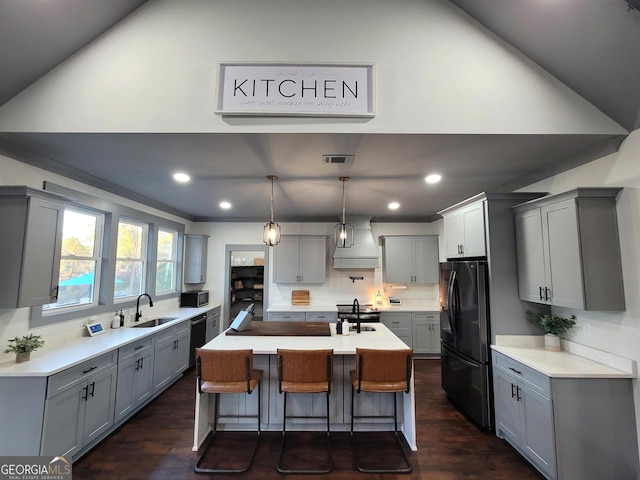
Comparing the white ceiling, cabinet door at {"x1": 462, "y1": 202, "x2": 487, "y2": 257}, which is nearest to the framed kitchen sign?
the white ceiling

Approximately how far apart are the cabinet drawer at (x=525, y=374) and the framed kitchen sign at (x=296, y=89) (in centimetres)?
243

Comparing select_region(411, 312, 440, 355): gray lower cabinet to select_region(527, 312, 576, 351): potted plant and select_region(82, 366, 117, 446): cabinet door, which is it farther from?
select_region(82, 366, 117, 446): cabinet door

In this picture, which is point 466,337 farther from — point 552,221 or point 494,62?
point 494,62

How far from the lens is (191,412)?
323cm

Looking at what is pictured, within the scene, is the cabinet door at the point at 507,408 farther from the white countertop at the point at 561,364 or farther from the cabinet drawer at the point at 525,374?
the white countertop at the point at 561,364

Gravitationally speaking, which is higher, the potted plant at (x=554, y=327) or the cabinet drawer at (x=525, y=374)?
the potted plant at (x=554, y=327)

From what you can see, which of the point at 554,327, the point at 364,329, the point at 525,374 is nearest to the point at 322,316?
the point at 364,329

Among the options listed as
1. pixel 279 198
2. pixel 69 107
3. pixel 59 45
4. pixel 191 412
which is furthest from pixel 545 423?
pixel 59 45

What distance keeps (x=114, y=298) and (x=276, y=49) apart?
11.5ft

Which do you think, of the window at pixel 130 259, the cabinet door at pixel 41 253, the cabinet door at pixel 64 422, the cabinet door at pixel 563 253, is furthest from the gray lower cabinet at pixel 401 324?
the cabinet door at pixel 41 253

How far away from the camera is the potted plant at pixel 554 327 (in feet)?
8.56

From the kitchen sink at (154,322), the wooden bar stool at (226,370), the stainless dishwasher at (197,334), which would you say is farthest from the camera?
the stainless dishwasher at (197,334)

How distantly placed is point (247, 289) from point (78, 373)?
4.26 meters

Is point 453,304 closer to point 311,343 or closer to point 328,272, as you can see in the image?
point 311,343
